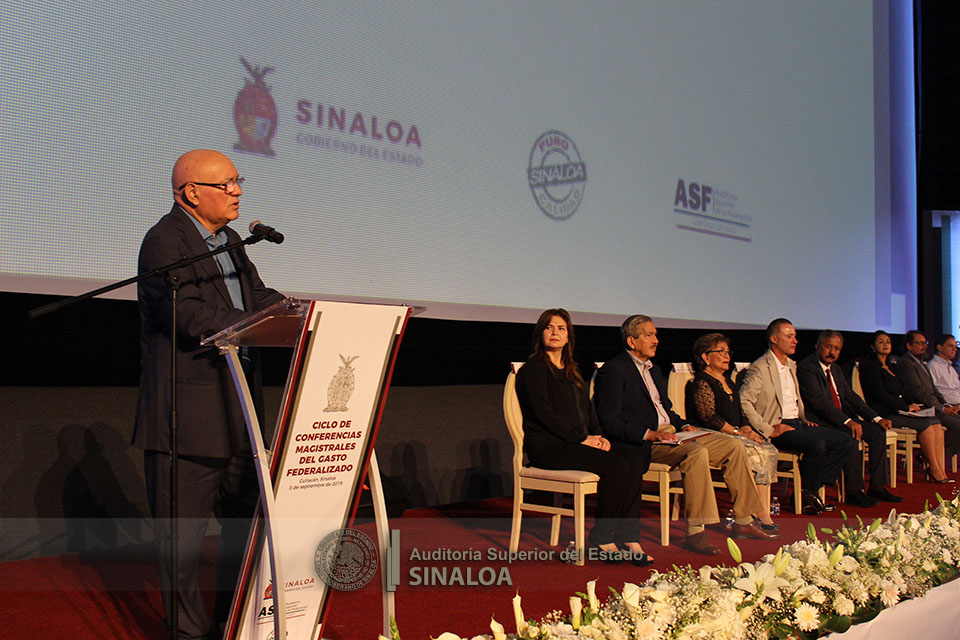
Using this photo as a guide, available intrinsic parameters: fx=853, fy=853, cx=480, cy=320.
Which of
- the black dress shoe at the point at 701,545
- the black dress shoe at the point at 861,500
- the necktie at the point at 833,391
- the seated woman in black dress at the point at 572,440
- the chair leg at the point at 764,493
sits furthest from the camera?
the necktie at the point at 833,391

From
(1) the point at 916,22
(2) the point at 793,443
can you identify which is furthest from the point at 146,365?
(1) the point at 916,22

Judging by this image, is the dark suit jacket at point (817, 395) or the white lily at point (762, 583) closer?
the white lily at point (762, 583)

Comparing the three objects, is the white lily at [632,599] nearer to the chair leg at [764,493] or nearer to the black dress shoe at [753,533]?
the black dress shoe at [753,533]

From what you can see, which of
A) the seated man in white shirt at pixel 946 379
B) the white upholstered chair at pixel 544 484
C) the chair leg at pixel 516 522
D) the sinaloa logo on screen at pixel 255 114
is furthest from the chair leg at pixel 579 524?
the seated man in white shirt at pixel 946 379

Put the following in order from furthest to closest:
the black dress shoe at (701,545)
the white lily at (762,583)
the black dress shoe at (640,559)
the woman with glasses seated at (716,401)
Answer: the woman with glasses seated at (716,401) → the black dress shoe at (701,545) → the black dress shoe at (640,559) → the white lily at (762,583)

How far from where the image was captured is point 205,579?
3.44 metres

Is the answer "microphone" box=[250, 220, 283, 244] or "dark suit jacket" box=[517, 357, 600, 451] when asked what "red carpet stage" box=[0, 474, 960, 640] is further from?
"microphone" box=[250, 220, 283, 244]

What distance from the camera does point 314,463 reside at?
6.56 ft

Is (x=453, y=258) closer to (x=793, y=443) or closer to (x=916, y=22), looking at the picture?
(x=793, y=443)

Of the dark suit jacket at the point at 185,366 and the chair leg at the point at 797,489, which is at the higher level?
the dark suit jacket at the point at 185,366

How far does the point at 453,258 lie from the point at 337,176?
2.48ft

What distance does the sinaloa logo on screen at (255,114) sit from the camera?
334 cm

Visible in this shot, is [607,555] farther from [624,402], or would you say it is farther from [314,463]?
[314,463]

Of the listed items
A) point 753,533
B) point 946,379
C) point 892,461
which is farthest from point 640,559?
point 946,379
